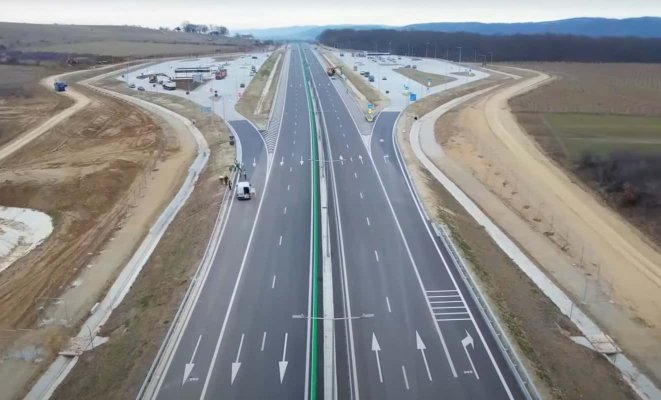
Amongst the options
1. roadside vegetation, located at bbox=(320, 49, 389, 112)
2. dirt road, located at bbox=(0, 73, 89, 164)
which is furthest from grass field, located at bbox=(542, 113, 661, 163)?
dirt road, located at bbox=(0, 73, 89, 164)

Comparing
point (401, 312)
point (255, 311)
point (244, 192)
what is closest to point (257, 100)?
point (244, 192)

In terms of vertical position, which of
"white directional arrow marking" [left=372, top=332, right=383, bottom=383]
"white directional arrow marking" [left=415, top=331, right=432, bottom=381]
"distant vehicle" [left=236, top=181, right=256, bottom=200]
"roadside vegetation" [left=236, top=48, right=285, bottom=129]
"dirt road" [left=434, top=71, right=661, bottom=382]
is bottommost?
"dirt road" [left=434, top=71, right=661, bottom=382]

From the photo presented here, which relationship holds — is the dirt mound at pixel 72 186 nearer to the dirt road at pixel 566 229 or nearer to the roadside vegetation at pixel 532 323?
the roadside vegetation at pixel 532 323

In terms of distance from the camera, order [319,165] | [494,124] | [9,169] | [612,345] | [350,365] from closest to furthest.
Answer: [350,365]
[612,345]
[319,165]
[9,169]
[494,124]

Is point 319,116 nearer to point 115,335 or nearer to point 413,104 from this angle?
point 413,104

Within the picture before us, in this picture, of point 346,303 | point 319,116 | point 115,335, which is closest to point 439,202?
point 346,303

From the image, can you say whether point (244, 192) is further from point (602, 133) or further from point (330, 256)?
point (602, 133)

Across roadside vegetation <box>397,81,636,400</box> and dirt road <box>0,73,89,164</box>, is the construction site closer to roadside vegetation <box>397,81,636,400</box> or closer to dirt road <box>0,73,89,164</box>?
roadside vegetation <box>397,81,636,400</box>
